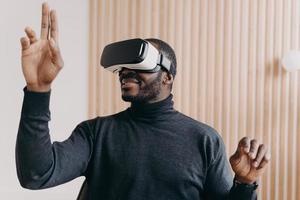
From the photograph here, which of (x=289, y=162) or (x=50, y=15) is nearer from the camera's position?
(x=50, y=15)

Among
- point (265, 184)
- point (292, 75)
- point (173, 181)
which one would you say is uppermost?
point (292, 75)

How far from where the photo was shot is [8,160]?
2.50m

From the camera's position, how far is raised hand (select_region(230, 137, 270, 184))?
1.10m

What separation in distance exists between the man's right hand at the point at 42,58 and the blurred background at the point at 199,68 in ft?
5.13

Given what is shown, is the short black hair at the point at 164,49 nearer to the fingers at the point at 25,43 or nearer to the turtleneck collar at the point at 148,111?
the turtleneck collar at the point at 148,111

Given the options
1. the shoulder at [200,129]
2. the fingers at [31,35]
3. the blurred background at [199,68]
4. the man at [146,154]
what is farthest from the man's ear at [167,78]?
the blurred background at [199,68]

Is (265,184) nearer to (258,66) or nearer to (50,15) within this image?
(258,66)

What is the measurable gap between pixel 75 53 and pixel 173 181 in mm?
1571

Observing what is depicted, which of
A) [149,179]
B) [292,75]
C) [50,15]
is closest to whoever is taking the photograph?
[50,15]

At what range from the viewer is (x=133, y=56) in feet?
3.80

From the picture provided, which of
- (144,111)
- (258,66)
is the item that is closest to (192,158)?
(144,111)

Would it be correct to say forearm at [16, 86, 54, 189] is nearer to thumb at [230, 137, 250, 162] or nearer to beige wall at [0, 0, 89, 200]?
thumb at [230, 137, 250, 162]

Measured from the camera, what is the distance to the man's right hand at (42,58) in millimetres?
967

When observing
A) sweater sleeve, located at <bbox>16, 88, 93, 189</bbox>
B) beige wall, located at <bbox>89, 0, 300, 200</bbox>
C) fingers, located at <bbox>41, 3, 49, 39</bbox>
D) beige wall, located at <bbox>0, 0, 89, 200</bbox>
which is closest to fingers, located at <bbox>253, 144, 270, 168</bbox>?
sweater sleeve, located at <bbox>16, 88, 93, 189</bbox>
